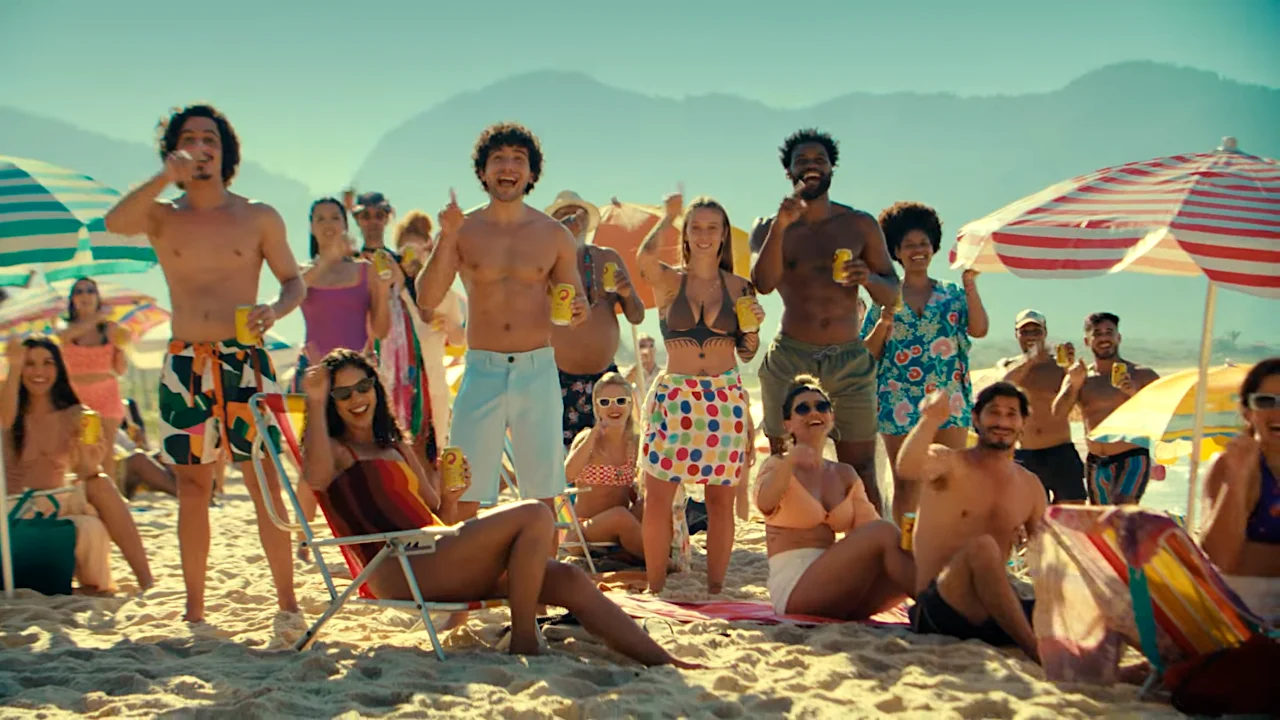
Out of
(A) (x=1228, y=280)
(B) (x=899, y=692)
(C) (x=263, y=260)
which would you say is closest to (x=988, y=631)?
(B) (x=899, y=692)

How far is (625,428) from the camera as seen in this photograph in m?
5.98

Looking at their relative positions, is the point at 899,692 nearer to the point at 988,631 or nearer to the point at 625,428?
the point at 988,631

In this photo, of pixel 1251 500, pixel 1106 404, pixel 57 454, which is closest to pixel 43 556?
pixel 57 454

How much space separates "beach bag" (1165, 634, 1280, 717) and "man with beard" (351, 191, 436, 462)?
13.7ft

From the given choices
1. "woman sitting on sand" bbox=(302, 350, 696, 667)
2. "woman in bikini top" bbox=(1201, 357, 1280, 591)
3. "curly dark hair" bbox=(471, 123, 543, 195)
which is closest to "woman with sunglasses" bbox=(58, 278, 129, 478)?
"curly dark hair" bbox=(471, 123, 543, 195)

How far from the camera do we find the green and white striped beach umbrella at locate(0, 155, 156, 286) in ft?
16.4

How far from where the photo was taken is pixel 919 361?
5.72m

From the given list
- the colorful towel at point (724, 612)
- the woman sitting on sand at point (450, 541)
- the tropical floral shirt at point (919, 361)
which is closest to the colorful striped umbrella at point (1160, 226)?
the tropical floral shirt at point (919, 361)

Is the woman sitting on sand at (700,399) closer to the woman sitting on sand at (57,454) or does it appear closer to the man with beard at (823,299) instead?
the man with beard at (823,299)

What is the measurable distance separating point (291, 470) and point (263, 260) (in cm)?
→ 1019

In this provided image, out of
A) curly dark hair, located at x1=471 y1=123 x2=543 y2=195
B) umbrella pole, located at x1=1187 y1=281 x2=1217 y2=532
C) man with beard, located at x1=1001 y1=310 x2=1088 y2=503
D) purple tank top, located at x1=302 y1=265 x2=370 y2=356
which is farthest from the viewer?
man with beard, located at x1=1001 y1=310 x2=1088 y2=503

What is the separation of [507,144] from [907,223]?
7.85 feet

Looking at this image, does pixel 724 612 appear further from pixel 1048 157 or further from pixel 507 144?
pixel 1048 157

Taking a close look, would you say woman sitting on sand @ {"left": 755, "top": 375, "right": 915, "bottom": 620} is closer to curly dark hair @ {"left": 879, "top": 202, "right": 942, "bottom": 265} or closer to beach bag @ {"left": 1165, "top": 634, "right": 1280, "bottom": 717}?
beach bag @ {"left": 1165, "top": 634, "right": 1280, "bottom": 717}
